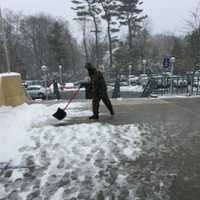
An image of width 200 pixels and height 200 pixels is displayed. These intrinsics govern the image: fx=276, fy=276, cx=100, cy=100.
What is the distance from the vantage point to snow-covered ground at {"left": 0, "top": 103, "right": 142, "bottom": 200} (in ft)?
11.1

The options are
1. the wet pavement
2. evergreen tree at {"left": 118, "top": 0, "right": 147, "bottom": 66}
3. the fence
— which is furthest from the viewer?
evergreen tree at {"left": 118, "top": 0, "right": 147, "bottom": 66}

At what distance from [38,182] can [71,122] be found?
3174 millimetres

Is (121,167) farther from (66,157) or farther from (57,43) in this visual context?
(57,43)

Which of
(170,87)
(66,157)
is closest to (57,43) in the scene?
(170,87)

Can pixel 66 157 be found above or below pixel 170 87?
above

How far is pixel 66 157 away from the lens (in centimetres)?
435

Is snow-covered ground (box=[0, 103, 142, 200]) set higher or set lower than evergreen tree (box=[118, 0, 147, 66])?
lower

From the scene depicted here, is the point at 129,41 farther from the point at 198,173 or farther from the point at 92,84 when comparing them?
the point at 198,173

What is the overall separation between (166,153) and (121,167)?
943mm

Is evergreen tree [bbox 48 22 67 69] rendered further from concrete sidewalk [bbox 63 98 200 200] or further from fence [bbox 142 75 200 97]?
concrete sidewalk [bbox 63 98 200 200]

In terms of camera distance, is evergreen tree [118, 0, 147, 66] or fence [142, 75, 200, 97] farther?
evergreen tree [118, 0, 147, 66]

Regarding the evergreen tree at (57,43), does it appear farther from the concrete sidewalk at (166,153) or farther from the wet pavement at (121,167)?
the wet pavement at (121,167)

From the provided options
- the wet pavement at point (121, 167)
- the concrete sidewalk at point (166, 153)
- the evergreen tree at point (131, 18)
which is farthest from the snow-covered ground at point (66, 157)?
the evergreen tree at point (131, 18)

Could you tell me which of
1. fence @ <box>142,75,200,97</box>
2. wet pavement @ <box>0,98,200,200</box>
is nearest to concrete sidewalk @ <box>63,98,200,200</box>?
wet pavement @ <box>0,98,200,200</box>
